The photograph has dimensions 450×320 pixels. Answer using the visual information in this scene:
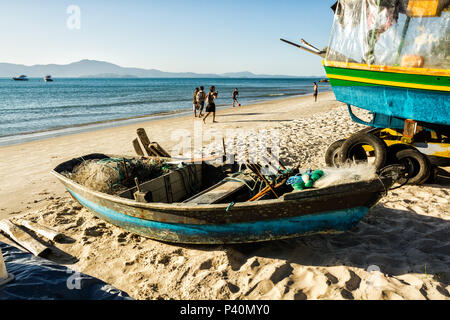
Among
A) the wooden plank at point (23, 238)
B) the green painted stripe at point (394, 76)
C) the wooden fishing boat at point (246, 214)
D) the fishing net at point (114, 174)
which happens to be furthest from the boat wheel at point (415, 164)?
the wooden plank at point (23, 238)

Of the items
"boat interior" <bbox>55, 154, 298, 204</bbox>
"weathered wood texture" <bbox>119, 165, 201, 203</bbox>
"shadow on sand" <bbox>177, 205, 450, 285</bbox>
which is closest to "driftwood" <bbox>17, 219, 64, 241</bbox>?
"boat interior" <bbox>55, 154, 298, 204</bbox>

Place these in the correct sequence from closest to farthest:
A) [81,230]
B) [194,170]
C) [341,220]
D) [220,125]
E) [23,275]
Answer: [23,275] → [341,220] → [81,230] → [194,170] → [220,125]

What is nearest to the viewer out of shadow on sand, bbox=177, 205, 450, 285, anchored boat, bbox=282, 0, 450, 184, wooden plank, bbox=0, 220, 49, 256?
shadow on sand, bbox=177, 205, 450, 285

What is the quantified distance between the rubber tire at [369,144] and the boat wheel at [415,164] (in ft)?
1.71

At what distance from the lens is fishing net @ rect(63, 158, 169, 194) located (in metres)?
5.58

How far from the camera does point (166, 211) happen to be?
4.15m

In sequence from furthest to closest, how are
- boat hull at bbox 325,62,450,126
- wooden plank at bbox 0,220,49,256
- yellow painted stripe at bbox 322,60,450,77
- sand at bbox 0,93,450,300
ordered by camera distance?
boat hull at bbox 325,62,450,126, yellow painted stripe at bbox 322,60,450,77, wooden plank at bbox 0,220,49,256, sand at bbox 0,93,450,300

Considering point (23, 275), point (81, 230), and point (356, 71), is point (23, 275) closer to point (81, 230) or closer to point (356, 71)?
point (81, 230)

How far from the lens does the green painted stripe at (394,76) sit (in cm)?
535

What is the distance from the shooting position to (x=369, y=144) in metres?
6.55

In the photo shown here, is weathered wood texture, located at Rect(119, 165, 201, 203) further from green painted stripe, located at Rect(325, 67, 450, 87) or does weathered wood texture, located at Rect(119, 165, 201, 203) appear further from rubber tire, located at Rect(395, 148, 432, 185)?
rubber tire, located at Rect(395, 148, 432, 185)

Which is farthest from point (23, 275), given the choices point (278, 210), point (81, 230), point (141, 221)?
point (278, 210)

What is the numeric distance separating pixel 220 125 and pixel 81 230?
10.8 meters

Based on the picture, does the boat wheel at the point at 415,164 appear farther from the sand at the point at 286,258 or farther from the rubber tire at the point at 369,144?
the rubber tire at the point at 369,144
